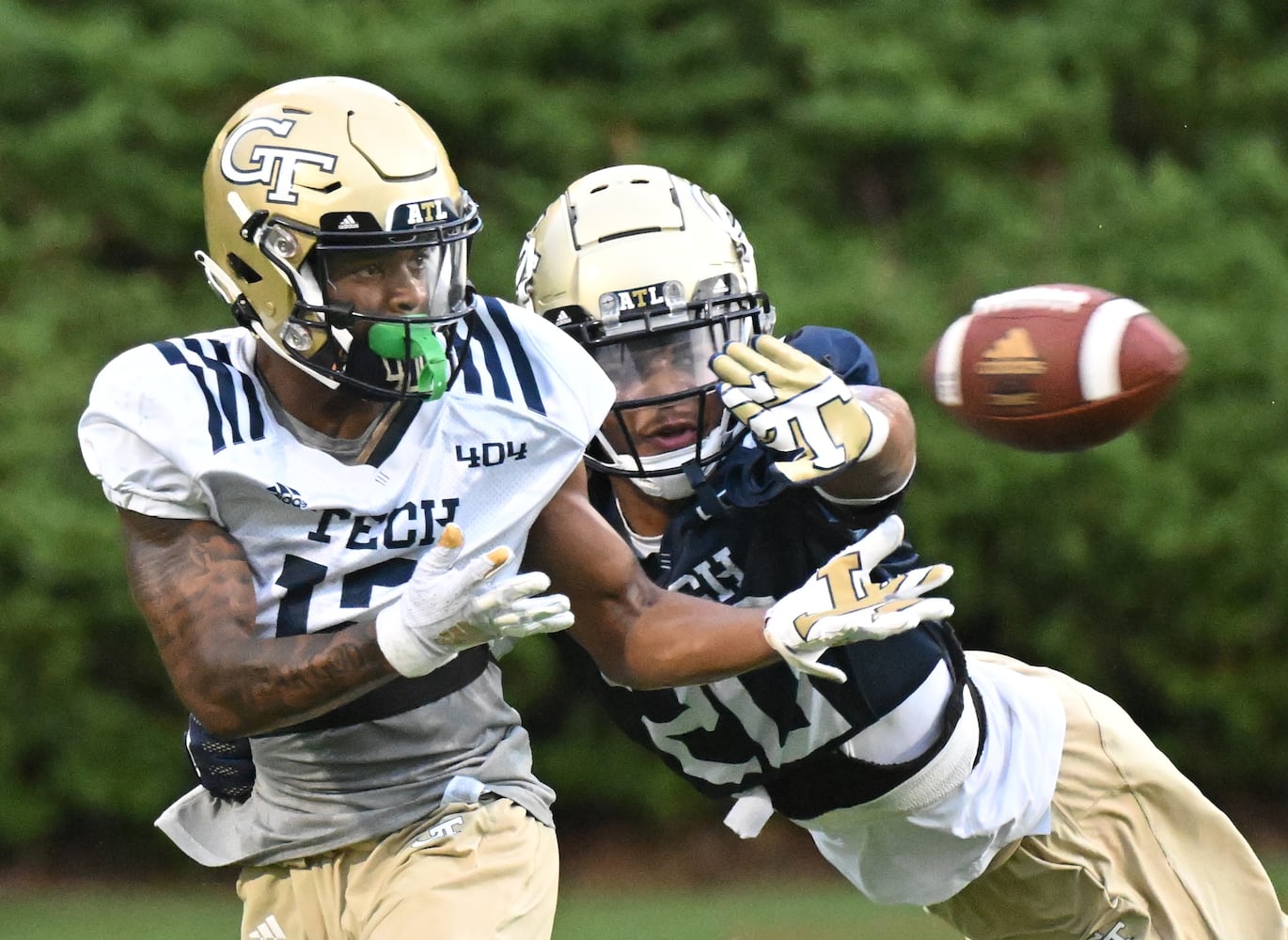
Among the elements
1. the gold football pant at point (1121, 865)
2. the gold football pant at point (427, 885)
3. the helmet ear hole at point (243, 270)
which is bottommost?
the gold football pant at point (1121, 865)

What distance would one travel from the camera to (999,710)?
11.8ft

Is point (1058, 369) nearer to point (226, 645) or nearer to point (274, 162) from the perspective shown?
point (274, 162)

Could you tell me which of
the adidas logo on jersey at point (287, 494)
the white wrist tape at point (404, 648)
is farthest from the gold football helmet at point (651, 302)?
the white wrist tape at point (404, 648)

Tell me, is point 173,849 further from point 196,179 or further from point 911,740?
point 911,740

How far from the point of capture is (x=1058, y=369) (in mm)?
3289

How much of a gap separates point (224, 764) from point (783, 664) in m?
0.99

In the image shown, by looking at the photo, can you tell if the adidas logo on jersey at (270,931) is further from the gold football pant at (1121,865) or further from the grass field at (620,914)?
the grass field at (620,914)

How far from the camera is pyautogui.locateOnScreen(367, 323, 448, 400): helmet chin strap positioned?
2904mm

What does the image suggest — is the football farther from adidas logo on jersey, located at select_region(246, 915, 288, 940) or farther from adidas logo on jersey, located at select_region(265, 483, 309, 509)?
adidas logo on jersey, located at select_region(246, 915, 288, 940)

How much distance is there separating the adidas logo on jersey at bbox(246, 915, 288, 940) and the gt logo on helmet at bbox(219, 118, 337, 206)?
1152 millimetres

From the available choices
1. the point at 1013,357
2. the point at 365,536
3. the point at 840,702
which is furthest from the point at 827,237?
the point at 365,536

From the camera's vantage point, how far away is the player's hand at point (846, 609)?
2.74 meters

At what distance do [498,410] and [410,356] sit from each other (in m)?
0.18

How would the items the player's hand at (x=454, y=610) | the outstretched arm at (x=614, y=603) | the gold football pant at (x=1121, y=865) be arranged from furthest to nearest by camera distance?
the gold football pant at (x=1121, y=865) → the outstretched arm at (x=614, y=603) → the player's hand at (x=454, y=610)
